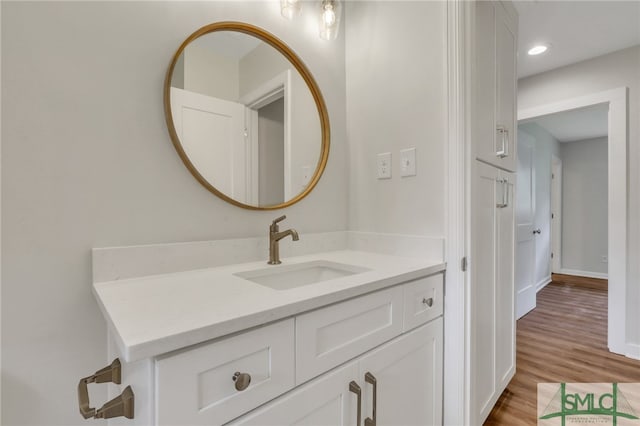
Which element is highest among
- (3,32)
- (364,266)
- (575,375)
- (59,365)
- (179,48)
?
(179,48)

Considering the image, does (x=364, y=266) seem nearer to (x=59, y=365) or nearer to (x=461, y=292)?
(x=461, y=292)

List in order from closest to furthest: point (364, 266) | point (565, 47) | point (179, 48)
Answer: point (179, 48) → point (364, 266) → point (565, 47)

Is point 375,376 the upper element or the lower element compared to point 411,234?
lower

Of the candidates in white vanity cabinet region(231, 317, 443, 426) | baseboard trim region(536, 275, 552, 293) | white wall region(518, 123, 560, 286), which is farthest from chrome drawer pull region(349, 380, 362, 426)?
baseboard trim region(536, 275, 552, 293)

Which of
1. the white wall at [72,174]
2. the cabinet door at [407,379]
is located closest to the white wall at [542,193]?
the cabinet door at [407,379]

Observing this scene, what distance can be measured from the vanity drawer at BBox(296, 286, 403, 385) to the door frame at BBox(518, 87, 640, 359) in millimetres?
2459

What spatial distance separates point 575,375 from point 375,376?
6.22 ft

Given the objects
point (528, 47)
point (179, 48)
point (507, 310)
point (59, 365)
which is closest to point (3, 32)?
point (179, 48)

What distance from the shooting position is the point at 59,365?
0.85 m

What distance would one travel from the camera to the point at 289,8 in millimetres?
1298

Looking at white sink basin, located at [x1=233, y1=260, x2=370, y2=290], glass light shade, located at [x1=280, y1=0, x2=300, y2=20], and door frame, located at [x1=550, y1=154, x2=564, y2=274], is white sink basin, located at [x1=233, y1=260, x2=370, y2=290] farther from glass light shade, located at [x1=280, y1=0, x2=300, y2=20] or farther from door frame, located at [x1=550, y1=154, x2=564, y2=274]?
door frame, located at [x1=550, y1=154, x2=564, y2=274]

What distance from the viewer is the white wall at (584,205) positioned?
4.87 meters

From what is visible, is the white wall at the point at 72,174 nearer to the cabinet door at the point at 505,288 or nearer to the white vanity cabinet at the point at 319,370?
the white vanity cabinet at the point at 319,370

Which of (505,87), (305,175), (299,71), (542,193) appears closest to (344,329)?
(305,175)
